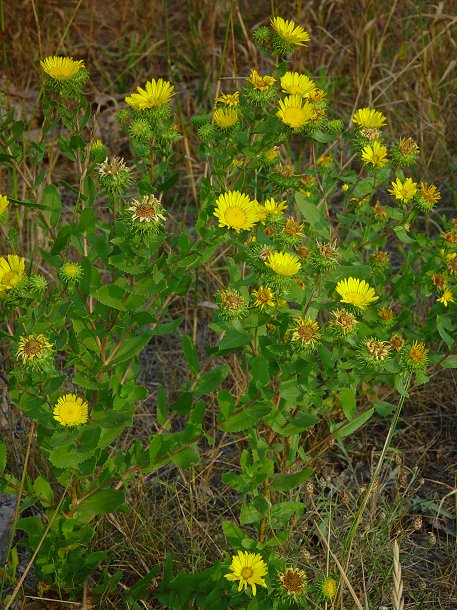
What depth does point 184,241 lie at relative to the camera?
191 cm

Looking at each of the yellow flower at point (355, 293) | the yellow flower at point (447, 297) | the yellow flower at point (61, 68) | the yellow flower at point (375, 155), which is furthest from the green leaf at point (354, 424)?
the yellow flower at point (61, 68)

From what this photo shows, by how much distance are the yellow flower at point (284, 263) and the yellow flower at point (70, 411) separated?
621mm

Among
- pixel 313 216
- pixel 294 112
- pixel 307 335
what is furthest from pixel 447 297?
pixel 294 112

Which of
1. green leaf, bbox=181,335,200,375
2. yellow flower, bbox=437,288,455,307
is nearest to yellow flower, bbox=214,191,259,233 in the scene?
green leaf, bbox=181,335,200,375

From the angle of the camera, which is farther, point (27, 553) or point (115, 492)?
point (27, 553)

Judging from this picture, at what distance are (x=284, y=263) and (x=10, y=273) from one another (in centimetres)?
71

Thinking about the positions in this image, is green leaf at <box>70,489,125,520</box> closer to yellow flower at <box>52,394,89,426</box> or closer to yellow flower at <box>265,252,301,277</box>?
yellow flower at <box>52,394,89,426</box>

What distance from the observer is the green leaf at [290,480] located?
78.9 inches

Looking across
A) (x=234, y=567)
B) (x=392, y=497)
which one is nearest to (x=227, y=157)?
(x=234, y=567)

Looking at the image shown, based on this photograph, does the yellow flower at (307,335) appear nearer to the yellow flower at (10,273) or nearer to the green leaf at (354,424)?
the green leaf at (354,424)

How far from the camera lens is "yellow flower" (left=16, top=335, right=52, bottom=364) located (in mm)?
1714

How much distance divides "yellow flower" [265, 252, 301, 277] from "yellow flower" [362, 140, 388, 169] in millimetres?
571

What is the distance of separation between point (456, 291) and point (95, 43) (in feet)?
11.0

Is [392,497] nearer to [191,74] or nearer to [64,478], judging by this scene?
[64,478]
